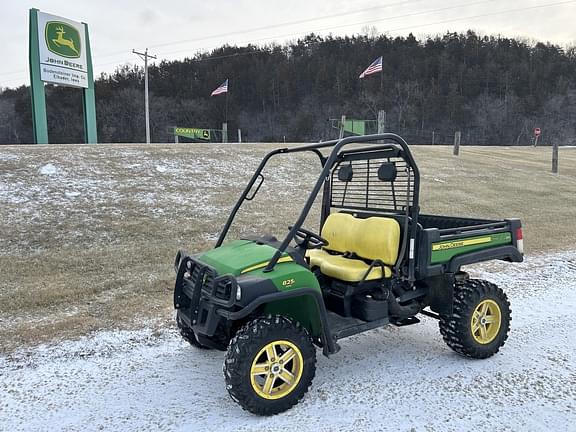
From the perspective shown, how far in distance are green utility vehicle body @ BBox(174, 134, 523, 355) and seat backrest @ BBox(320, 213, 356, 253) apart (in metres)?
0.11

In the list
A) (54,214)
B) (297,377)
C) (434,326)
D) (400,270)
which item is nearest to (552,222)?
(434,326)

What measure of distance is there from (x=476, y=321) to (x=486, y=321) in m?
0.12

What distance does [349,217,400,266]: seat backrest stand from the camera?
3.47m

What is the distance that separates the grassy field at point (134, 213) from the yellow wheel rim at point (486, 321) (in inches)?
110

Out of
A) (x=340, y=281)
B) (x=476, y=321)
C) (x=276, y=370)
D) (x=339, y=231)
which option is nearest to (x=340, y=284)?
(x=340, y=281)

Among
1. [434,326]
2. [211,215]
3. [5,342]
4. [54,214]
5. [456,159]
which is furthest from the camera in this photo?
[456,159]

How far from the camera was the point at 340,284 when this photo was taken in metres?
3.49

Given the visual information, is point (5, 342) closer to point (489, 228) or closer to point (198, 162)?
point (489, 228)

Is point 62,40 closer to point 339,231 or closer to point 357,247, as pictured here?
point 339,231

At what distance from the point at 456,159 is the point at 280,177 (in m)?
9.25

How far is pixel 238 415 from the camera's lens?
2.83 meters

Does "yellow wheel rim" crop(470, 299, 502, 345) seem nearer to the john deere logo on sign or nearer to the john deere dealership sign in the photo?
the john deere dealership sign

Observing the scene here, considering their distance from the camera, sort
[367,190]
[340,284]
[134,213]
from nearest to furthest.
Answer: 1. [340,284]
2. [367,190]
3. [134,213]

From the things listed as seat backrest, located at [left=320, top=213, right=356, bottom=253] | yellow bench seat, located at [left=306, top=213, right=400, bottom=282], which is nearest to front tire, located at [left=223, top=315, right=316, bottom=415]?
yellow bench seat, located at [left=306, top=213, right=400, bottom=282]
